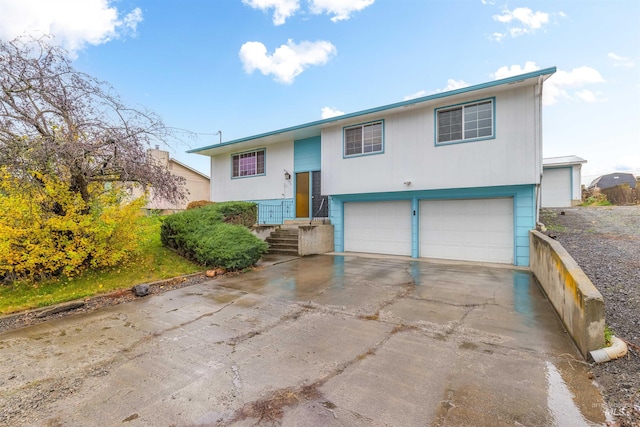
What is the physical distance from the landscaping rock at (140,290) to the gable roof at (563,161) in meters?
19.9

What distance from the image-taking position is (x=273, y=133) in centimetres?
1235

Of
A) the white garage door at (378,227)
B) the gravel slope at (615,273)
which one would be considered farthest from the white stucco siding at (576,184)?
the white garage door at (378,227)

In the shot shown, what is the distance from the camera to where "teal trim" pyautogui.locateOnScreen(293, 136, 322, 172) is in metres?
12.4

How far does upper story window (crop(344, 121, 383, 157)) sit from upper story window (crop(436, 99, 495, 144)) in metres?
1.99

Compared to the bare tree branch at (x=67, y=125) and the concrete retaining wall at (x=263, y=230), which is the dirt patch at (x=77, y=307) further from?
the concrete retaining wall at (x=263, y=230)

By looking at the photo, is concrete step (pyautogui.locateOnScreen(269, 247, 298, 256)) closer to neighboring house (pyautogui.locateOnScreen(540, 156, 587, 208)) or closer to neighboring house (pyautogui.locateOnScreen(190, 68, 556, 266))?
neighboring house (pyautogui.locateOnScreen(190, 68, 556, 266))

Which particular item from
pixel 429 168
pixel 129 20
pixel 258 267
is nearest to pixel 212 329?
pixel 258 267

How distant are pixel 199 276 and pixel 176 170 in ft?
55.8

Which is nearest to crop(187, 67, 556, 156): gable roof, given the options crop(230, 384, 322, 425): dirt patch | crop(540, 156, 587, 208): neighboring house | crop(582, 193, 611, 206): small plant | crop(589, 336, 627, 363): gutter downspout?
crop(589, 336, 627, 363): gutter downspout

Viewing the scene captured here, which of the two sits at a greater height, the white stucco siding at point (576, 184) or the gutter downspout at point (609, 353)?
the white stucco siding at point (576, 184)

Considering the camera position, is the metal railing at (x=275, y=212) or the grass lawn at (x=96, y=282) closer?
the grass lawn at (x=96, y=282)

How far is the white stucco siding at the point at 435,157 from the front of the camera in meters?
7.89

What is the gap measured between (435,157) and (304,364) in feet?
25.7

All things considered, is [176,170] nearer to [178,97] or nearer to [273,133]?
[178,97]
